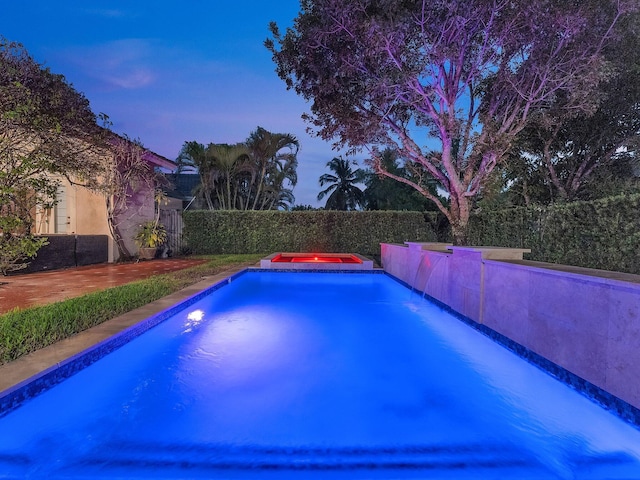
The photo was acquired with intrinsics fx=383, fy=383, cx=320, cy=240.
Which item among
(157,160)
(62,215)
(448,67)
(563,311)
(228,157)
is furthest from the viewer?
(228,157)

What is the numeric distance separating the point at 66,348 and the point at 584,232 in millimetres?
7771

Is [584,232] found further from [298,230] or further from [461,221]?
[298,230]

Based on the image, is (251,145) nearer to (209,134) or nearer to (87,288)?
(209,134)

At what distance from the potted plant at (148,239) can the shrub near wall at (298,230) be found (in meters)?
3.13

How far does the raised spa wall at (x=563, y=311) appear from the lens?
2859mm

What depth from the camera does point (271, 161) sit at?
24.2 meters

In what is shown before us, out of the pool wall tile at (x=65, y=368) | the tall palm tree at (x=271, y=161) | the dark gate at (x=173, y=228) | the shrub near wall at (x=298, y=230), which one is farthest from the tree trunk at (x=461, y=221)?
the tall palm tree at (x=271, y=161)

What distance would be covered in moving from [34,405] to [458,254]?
5.59 meters

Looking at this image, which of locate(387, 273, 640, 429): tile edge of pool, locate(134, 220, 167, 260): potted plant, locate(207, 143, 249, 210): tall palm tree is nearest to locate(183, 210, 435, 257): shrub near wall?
locate(134, 220, 167, 260): potted plant

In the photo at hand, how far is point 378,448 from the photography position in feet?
9.12

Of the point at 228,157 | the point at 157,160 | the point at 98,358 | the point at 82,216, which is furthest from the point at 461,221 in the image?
the point at 228,157

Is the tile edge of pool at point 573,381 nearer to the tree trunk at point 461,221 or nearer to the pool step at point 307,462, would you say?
the pool step at point 307,462

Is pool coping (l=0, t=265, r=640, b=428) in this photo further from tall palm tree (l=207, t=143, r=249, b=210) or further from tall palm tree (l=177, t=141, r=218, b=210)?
tall palm tree (l=177, t=141, r=218, b=210)

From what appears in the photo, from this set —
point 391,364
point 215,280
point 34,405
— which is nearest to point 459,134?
point 215,280
